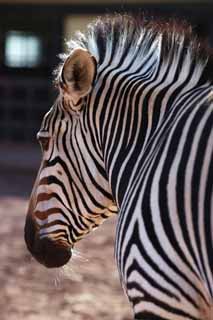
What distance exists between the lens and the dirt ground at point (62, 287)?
507 centimetres

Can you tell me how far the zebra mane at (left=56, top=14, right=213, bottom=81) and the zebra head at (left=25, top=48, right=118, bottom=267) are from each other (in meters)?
0.16

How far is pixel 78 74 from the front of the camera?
2793 mm

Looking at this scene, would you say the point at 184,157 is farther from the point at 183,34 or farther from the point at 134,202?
the point at 183,34

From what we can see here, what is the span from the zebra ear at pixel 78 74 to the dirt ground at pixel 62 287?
55.1 inches

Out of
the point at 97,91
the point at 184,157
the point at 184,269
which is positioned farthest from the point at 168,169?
the point at 97,91

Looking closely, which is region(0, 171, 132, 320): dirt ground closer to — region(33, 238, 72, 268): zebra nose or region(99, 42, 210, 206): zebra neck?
region(33, 238, 72, 268): zebra nose

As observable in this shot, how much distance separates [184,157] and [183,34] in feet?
1.77

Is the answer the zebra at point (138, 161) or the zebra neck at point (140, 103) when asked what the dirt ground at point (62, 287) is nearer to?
the zebra at point (138, 161)

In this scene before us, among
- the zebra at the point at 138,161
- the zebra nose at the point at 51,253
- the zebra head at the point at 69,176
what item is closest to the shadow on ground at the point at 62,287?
the zebra nose at the point at 51,253

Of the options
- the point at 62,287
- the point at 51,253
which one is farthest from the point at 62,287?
the point at 51,253

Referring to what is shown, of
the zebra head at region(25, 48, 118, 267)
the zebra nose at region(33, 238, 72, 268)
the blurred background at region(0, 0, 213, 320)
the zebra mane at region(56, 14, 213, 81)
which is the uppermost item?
the zebra mane at region(56, 14, 213, 81)

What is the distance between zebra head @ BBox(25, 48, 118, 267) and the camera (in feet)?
9.41

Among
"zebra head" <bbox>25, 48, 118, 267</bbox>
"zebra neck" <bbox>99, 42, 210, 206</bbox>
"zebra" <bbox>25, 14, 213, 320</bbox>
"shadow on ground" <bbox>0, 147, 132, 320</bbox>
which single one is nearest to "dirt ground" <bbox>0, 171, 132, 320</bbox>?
"shadow on ground" <bbox>0, 147, 132, 320</bbox>

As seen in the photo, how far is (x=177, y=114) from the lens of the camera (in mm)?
2564
